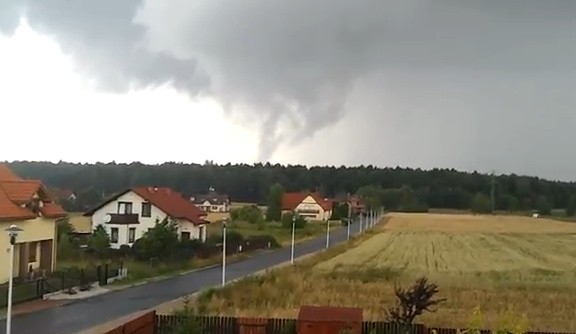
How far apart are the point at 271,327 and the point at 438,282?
1903 cm

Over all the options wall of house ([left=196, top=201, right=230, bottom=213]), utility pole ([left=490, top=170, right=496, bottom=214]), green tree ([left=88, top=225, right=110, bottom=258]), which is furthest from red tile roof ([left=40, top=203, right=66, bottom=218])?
utility pole ([left=490, top=170, right=496, bottom=214])

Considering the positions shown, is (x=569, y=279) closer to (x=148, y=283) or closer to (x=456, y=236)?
(x=148, y=283)

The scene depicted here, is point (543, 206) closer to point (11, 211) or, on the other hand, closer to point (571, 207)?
point (571, 207)

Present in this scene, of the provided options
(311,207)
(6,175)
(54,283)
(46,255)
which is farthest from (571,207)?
(54,283)

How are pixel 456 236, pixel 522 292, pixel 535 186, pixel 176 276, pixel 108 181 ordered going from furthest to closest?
pixel 535 186, pixel 108 181, pixel 456 236, pixel 176 276, pixel 522 292

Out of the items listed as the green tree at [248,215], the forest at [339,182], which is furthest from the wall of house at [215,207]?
the green tree at [248,215]

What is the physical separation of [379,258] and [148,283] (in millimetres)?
20364

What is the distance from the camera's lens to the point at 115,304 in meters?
32.0

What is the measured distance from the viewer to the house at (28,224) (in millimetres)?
36938

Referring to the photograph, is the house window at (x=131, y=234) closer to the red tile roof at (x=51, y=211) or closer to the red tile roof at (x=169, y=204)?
the red tile roof at (x=169, y=204)

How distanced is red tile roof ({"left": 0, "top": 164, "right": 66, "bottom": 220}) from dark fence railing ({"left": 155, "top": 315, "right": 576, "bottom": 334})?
650 inches

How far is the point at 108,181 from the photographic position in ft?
407

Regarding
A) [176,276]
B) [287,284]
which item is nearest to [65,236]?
[176,276]

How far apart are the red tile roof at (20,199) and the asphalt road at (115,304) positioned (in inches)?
226
